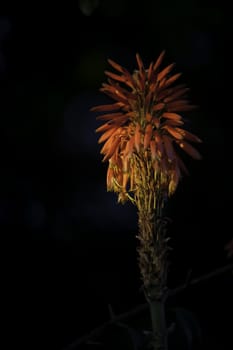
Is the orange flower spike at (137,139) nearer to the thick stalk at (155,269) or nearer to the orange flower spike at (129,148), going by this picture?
the orange flower spike at (129,148)

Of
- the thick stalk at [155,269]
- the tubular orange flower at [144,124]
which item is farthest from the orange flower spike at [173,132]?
the thick stalk at [155,269]

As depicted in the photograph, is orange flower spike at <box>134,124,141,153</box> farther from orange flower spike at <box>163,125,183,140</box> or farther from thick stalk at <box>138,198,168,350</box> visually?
thick stalk at <box>138,198,168,350</box>

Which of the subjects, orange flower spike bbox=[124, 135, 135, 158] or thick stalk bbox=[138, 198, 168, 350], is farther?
thick stalk bbox=[138, 198, 168, 350]

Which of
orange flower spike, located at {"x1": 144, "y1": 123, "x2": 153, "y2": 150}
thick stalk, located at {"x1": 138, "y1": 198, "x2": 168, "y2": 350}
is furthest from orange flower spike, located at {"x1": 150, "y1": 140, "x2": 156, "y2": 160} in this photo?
thick stalk, located at {"x1": 138, "y1": 198, "x2": 168, "y2": 350}

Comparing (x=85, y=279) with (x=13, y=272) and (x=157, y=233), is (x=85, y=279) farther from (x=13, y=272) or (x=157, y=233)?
(x=157, y=233)

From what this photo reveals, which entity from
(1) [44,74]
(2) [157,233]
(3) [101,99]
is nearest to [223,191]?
(3) [101,99]

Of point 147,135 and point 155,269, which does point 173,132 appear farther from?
point 155,269

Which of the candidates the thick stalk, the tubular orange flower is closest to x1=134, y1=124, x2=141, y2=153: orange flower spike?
the tubular orange flower

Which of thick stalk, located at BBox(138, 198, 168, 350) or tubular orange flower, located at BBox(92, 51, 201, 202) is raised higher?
tubular orange flower, located at BBox(92, 51, 201, 202)

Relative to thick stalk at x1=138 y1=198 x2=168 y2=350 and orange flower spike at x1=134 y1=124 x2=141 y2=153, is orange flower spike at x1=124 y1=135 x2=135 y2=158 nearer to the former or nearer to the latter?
orange flower spike at x1=134 y1=124 x2=141 y2=153
